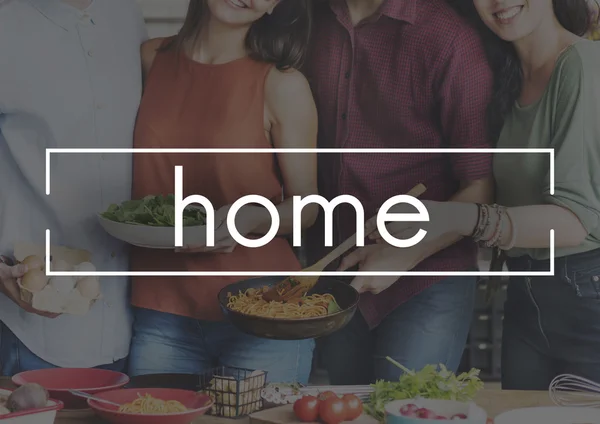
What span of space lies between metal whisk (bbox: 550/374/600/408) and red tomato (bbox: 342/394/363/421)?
1.98 feet

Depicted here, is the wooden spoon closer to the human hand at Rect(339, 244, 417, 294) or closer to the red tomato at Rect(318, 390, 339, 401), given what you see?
the human hand at Rect(339, 244, 417, 294)

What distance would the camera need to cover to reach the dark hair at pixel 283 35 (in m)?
2.24

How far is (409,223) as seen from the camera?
2230 millimetres

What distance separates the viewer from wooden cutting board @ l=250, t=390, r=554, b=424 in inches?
74.0

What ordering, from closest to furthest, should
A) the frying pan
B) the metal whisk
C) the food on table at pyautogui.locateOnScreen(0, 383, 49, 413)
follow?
the food on table at pyautogui.locateOnScreen(0, 383, 49, 413), the frying pan, the metal whisk

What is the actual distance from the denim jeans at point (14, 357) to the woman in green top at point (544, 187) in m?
0.99

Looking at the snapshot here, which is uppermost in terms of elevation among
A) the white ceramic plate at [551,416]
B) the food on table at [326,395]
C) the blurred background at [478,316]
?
the blurred background at [478,316]

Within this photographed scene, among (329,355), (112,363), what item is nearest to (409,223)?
(329,355)

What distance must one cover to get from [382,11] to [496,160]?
1.82 feet

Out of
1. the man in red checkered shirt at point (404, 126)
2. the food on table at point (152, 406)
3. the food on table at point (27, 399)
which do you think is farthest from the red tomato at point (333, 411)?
the food on table at point (27, 399)

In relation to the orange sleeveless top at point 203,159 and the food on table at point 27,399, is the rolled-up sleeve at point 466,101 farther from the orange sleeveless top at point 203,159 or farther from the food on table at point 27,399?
the food on table at point 27,399

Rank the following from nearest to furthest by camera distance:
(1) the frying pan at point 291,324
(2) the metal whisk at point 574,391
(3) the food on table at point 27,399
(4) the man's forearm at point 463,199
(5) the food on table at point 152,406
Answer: (3) the food on table at point 27,399 → (5) the food on table at point 152,406 → (1) the frying pan at point 291,324 → (2) the metal whisk at point 574,391 → (4) the man's forearm at point 463,199

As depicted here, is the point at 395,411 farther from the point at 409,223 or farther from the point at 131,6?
the point at 131,6

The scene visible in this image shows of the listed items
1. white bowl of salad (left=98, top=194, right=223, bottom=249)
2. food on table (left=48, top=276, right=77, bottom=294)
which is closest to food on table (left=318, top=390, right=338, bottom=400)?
white bowl of salad (left=98, top=194, right=223, bottom=249)
